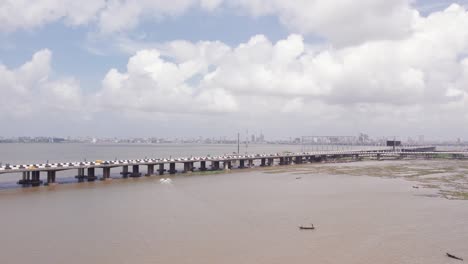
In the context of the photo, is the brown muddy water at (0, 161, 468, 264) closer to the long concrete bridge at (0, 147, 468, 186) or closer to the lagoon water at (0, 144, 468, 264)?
Result: the lagoon water at (0, 144, 468, 264)

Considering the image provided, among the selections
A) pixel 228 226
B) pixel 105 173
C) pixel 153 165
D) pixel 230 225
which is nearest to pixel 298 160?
pixel 153 165

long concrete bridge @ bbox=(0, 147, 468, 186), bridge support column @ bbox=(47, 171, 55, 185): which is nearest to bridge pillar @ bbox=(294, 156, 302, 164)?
long concrete bridge @ bbox=(0, 147, 468, 186)

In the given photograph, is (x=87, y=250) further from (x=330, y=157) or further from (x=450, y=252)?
(x=330, y=157)

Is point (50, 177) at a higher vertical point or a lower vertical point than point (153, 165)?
lower

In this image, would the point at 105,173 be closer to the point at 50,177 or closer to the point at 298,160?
the point at 50,177

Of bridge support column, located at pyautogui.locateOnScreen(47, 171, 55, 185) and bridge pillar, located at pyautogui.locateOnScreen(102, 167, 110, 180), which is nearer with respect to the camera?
bridge support column, located at pyautogui.locateOnScreen(47, 171, 55, 185)

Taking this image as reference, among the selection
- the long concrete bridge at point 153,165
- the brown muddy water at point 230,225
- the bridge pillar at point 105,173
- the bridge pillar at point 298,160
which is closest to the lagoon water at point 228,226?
the brown muddy water at point 230,225
